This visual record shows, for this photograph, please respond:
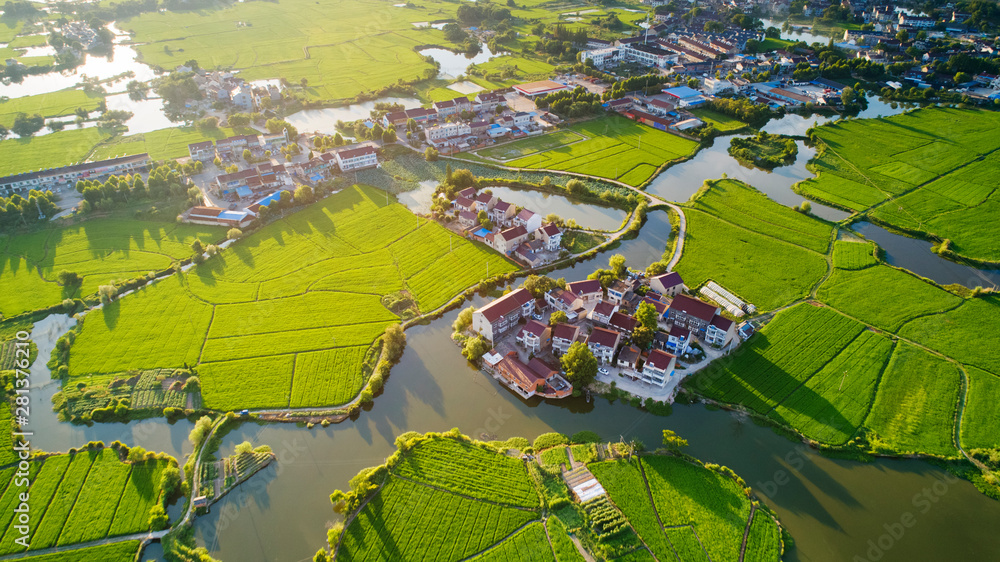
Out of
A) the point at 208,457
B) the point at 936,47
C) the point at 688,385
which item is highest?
the point at 936,47

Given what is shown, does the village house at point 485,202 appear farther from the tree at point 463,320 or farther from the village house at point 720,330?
the village house at point 720,330

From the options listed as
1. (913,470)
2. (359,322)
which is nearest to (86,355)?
(359,322)

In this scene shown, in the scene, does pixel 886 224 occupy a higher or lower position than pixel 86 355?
higher

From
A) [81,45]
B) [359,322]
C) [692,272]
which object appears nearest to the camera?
[359,322]

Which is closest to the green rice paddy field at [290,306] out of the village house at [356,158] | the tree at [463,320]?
the tree at [463,320]

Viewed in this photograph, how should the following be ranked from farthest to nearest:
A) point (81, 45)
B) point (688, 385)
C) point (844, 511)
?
point (81, 45), point (688, 385), point (844, 511)

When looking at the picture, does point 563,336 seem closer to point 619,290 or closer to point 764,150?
point 619,290

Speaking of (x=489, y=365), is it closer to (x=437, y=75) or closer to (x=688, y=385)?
(x=688, y=385)
